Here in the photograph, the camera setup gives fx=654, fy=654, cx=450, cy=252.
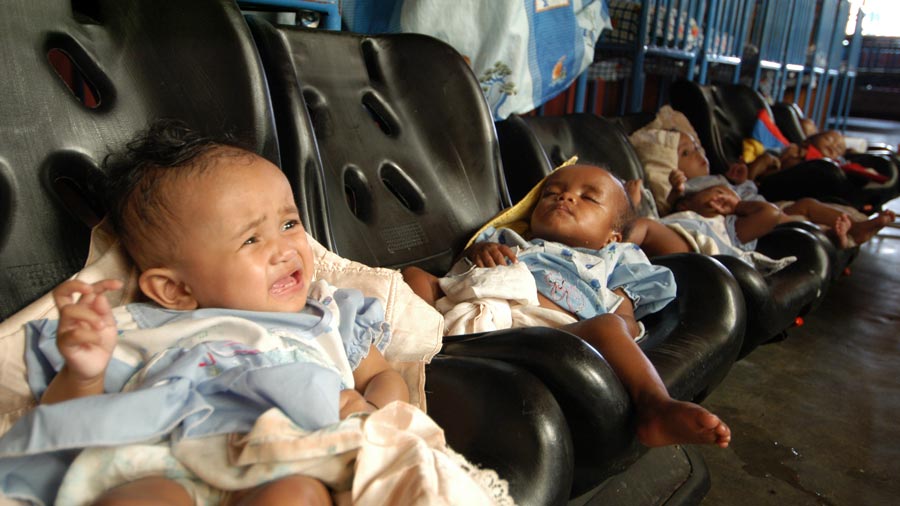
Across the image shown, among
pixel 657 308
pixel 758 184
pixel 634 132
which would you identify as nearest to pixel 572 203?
pixel 657 308

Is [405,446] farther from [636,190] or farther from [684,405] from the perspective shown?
[636,190]

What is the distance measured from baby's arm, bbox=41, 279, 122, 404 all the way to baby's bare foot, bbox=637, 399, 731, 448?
727 millimetres

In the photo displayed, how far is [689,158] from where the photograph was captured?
2.98m

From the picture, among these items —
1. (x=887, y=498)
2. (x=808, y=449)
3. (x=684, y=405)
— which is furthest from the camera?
(x=808, y=449)

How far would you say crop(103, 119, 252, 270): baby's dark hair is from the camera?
2.65 ft

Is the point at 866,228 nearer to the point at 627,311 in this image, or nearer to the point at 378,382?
the point at 627,311

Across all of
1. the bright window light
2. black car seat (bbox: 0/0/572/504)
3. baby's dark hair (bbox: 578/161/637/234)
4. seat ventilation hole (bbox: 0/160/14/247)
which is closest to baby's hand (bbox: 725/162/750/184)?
baby's dark hair (bbox: 578/161/637/234)

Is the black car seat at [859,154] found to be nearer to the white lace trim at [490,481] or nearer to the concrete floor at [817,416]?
the concrete floor at [817,416]

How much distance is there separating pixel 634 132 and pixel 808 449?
162 cm

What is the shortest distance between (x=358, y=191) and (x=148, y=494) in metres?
0.94

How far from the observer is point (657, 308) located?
1.43 meters

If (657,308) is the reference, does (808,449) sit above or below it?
below

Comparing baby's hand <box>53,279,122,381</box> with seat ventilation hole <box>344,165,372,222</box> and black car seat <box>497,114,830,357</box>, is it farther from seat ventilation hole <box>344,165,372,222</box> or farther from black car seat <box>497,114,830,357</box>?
black car seat <box>497,114,830,357</box>

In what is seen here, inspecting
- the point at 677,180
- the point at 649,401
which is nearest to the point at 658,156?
the point at 677,180
